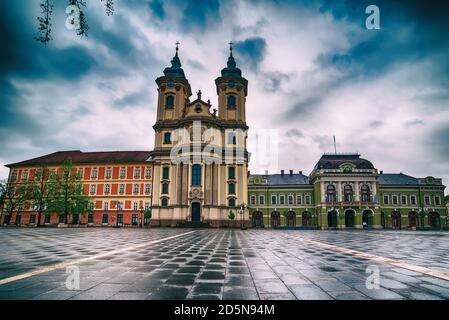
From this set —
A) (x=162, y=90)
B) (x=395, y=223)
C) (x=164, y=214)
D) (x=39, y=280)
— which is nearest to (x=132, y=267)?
(x=39, y=280)

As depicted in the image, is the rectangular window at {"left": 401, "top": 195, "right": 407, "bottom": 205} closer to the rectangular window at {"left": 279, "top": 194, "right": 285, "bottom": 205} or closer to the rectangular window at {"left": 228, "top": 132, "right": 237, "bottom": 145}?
the rectangular window at {"left": 279, "top": 194, "right": 285, "bottom": 205}

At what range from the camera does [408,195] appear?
52.9 m

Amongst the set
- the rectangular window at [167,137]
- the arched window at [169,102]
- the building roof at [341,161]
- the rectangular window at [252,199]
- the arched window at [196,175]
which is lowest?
the rectangular window at [252,199]

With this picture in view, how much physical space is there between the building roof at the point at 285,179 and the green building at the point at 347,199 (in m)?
0.20

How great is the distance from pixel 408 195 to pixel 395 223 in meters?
6.22

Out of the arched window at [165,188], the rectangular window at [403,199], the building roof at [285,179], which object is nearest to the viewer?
the arched window at [165,188]

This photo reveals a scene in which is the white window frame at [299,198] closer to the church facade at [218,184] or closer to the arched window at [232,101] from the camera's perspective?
the church facade at [218,184]

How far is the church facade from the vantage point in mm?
42406

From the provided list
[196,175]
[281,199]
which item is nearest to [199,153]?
[196,175]

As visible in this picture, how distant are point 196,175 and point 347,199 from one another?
28843mm

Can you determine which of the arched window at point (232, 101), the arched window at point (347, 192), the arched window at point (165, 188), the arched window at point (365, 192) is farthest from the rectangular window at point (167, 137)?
the arched window at point (365, 192)

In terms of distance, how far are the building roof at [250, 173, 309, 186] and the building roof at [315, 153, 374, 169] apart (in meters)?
5.84

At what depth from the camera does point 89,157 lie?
190 feet

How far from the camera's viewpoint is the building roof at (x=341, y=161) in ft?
168
